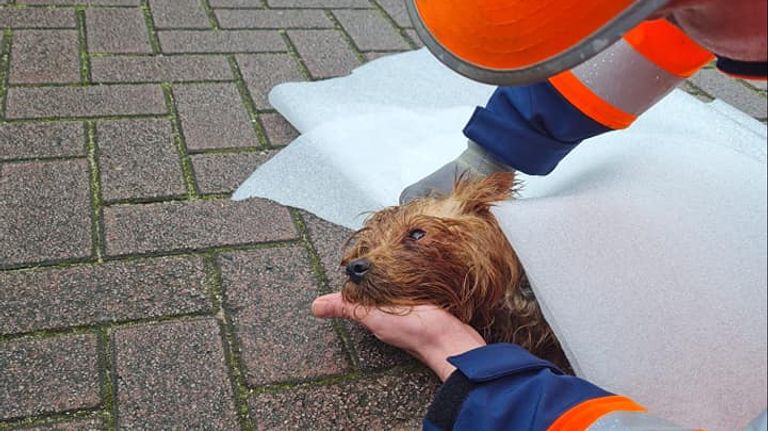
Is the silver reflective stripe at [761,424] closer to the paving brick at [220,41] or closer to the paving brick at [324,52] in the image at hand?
the paving brick at [324,52]

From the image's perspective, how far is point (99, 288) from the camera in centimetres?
193

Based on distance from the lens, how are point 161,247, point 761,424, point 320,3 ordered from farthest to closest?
point 320,3 → point 161,247 → point 761,424

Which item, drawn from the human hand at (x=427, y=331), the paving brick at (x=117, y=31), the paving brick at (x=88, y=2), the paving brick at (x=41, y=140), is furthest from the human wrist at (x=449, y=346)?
the paving brick at (x=88, y=2)

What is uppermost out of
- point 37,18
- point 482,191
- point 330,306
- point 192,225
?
point 482,191

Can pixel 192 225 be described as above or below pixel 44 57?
above

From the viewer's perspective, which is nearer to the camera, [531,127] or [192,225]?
[531,127]

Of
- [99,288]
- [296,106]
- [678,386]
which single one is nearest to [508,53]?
[678,386]

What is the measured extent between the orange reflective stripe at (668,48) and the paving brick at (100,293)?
1115mm

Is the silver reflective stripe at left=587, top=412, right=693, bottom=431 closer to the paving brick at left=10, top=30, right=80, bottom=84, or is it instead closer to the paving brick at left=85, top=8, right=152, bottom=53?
the paving brick at left=10, top=30, right=80, bottom=84

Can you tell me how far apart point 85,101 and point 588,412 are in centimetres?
190

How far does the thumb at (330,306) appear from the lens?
1.83 m

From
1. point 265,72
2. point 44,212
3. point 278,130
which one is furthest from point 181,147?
point 265,72

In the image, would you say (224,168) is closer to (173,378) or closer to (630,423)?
(173,378)

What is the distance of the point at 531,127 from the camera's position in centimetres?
196
